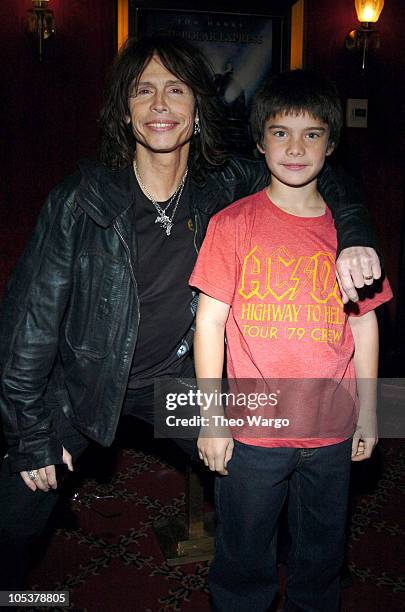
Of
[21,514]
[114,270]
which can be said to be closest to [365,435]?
[114,270]

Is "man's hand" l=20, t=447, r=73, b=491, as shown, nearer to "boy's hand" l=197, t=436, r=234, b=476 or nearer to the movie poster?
"boy's hand" l=197, t=436, r=234, b=476

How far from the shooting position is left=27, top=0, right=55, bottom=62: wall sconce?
372 cm

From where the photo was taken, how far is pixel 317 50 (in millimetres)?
4344

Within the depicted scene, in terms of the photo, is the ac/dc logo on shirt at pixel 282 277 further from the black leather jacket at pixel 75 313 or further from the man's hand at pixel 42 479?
the man's hand at pixel 42 479

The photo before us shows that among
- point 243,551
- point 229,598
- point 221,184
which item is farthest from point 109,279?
point 229,598

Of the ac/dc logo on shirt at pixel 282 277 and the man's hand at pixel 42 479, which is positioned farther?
the man's hand at pixel 42 479

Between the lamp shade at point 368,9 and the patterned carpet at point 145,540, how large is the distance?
2.94m

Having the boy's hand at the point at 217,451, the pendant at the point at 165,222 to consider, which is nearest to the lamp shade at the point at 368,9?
the pendant at the point at 165,222

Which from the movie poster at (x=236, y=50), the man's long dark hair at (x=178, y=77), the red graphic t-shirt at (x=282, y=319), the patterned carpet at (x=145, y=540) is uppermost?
the movie poster at (x=236, y=50)

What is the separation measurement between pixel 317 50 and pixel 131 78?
9.41ft

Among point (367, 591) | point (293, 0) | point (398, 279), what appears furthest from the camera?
point (398, 279)

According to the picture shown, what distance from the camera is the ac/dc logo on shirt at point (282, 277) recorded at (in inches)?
65.4

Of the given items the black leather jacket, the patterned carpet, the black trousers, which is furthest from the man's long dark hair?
the patterned carpet

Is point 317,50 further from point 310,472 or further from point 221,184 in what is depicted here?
point 310,472
